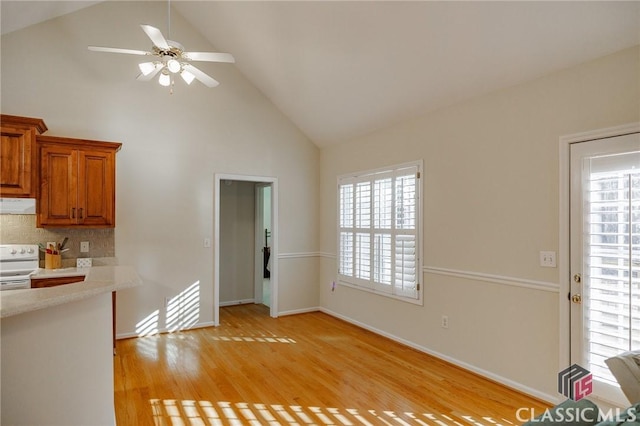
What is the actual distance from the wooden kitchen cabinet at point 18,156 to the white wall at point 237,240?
2868 millimetres

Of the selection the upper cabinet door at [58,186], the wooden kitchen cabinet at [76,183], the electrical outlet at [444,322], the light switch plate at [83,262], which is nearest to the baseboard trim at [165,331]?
the light switch plate at [83,262]

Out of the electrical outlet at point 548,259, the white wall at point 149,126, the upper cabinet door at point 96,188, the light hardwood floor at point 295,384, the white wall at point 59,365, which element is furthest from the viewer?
the white wall at point 149,126

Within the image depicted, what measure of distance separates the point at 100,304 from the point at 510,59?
3.49m

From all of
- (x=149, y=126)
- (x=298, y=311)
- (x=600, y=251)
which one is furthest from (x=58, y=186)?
(x=600, y=251)

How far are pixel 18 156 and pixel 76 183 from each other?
0.54m

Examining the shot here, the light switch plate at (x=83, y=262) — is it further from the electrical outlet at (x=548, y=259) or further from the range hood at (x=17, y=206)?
the electrical outlet at (x=548, y=259)

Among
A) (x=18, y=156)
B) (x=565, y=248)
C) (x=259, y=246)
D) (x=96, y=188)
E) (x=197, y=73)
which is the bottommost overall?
(x=259, y=246)

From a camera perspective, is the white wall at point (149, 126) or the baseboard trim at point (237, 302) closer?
the white wall at point (149, 126)

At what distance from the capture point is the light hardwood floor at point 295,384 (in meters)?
2.71

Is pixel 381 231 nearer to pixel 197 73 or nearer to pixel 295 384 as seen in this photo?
pixel 295 384

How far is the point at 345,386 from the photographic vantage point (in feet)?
10.5

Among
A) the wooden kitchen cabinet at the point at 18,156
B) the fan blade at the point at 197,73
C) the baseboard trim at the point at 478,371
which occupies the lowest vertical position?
the baseboard trim at the point at 478,371

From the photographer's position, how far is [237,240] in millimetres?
6340

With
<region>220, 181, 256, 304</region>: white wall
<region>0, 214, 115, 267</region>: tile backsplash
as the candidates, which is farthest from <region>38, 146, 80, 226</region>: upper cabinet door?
<region>220, 181, 256, 304</region>: white wall
